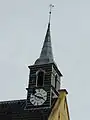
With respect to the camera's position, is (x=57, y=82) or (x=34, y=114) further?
(x=57, y=82)

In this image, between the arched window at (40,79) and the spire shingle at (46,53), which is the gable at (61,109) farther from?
the spire shingle at (46,53)

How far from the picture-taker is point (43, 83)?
58.9 meters

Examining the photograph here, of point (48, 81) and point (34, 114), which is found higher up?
point (48, 81)

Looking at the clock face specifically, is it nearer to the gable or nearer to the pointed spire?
the gable

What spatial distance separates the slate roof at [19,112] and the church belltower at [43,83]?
3.04ft

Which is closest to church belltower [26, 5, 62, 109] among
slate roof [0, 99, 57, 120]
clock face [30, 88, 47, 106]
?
clock face [30, 88, 47, 106]

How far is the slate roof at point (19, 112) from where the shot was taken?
55.6m

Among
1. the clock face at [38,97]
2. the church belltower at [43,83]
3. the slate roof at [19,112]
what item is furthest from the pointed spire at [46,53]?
the slate roof at [19,112]

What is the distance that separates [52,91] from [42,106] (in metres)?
2.29

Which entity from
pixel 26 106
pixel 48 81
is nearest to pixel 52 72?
pixel 48 81

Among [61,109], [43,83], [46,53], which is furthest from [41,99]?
[46,53]

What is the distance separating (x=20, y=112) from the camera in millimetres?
57781

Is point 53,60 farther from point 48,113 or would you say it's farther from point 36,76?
Result: point 48,113

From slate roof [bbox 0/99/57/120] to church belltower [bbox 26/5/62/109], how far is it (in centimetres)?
93
